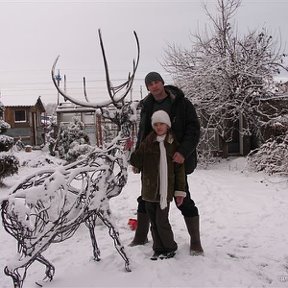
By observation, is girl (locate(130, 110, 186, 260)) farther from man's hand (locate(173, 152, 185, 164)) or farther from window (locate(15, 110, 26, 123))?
window (locate(15, 110, 26, 123))

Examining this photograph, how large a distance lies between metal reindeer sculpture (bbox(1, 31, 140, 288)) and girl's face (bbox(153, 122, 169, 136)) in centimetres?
25

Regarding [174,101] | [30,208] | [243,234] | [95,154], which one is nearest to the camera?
[30,208]

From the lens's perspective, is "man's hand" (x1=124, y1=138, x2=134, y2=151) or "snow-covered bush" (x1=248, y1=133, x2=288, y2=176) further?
"snow-covered bush" (x1=248, y1=133, x2=288, y2=176)

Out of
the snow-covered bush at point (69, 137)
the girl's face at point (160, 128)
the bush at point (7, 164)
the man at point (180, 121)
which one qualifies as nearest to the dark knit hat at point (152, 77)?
the man at point (180, 121)

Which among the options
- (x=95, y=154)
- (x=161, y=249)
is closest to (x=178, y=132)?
(x=95, y=154)

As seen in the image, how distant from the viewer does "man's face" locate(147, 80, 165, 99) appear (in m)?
3.50

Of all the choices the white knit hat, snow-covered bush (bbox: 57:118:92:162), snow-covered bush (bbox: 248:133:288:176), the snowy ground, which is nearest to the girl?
the white knit hat

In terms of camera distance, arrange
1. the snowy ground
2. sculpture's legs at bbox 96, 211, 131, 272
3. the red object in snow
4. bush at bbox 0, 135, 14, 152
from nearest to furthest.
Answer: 1. the snowy ground
2. sculpture's legs at bbox 96, 211, 131, 272
3. the red object in snow
4. bush at bbox 0, 135, 14, 152

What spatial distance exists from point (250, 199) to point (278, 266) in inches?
116

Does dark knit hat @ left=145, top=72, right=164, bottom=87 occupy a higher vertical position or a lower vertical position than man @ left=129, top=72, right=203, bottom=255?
higher

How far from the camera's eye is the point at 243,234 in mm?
4383

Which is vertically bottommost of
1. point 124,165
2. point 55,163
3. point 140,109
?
point 55,163

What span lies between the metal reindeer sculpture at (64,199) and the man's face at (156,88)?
0.18 metres

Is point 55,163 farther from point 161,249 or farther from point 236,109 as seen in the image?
point 161,249
